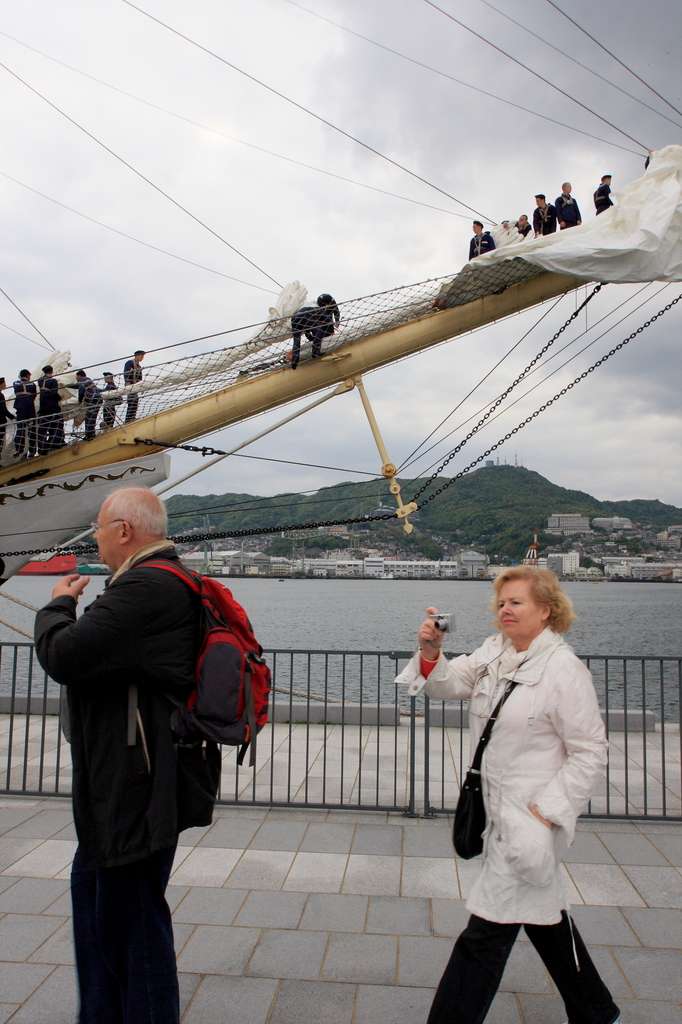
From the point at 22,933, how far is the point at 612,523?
247 ft

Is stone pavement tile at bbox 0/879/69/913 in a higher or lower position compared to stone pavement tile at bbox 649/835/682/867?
lower

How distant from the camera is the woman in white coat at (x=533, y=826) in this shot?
7.47 feet

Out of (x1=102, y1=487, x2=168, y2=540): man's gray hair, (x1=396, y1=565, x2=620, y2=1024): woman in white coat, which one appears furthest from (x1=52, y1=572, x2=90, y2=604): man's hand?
(x1=396, y1=565, x2=620, y2=1024): woman in white coat

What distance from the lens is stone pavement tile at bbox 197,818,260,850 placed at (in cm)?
446

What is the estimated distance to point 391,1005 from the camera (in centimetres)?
278

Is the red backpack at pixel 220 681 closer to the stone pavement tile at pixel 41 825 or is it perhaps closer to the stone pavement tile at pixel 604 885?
the stone pavement tile at pixel 604 885

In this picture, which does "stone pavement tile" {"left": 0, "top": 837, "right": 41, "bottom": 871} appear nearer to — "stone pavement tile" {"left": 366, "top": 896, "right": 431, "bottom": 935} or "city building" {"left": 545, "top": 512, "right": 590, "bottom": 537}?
"stone pavement tile" {"left": 366, "top": 896, "right": 431, "bottom": 935}

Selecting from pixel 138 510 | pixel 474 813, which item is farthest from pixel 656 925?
pixel 138 510

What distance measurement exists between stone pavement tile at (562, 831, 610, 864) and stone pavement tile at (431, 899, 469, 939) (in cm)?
90

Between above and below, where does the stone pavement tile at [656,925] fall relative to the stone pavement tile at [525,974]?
below

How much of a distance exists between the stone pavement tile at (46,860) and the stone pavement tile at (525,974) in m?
2.53

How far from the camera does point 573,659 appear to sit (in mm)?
2447

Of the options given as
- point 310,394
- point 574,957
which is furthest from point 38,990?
point 310,394

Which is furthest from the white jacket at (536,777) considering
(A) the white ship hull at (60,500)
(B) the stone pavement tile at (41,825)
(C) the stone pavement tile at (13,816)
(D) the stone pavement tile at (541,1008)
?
(A) the white ship hull at (60,500)
